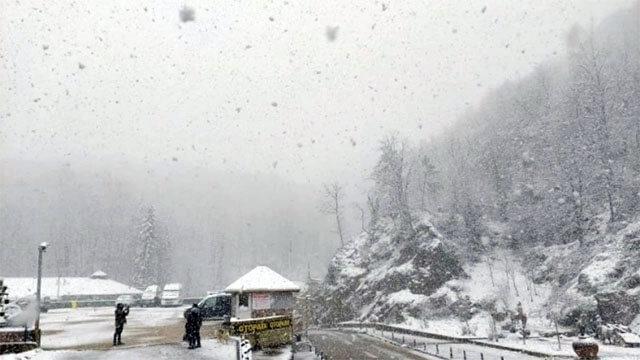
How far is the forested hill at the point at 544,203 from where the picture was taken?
4303cm

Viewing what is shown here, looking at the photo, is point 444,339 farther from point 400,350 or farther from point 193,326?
point 193,326

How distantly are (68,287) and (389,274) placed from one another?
177ft

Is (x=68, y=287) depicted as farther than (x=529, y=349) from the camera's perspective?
Yes

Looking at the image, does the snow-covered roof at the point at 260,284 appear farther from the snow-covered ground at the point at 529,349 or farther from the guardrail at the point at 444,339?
the guardrail at the point at 444,339

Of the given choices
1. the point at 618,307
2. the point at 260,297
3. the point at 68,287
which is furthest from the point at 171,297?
the point at 618,307


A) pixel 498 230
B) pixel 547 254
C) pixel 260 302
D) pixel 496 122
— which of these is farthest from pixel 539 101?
pixel 260 302

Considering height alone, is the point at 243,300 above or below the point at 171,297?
above

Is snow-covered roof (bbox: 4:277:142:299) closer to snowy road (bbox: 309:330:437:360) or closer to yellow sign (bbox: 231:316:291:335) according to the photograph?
snowy road (bbox: 309:330:437:360)

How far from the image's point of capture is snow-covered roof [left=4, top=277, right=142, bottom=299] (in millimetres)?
70062

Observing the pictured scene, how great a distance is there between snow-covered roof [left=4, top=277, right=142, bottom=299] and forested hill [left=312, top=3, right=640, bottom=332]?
125 feet

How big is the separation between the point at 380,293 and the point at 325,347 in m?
23.9

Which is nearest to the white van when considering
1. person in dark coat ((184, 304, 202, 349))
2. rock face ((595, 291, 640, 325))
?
person in dark coat ((184, 304, 202, 349))

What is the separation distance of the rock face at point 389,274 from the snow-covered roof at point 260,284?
2212 centimetres

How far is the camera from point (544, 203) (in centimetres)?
5809
